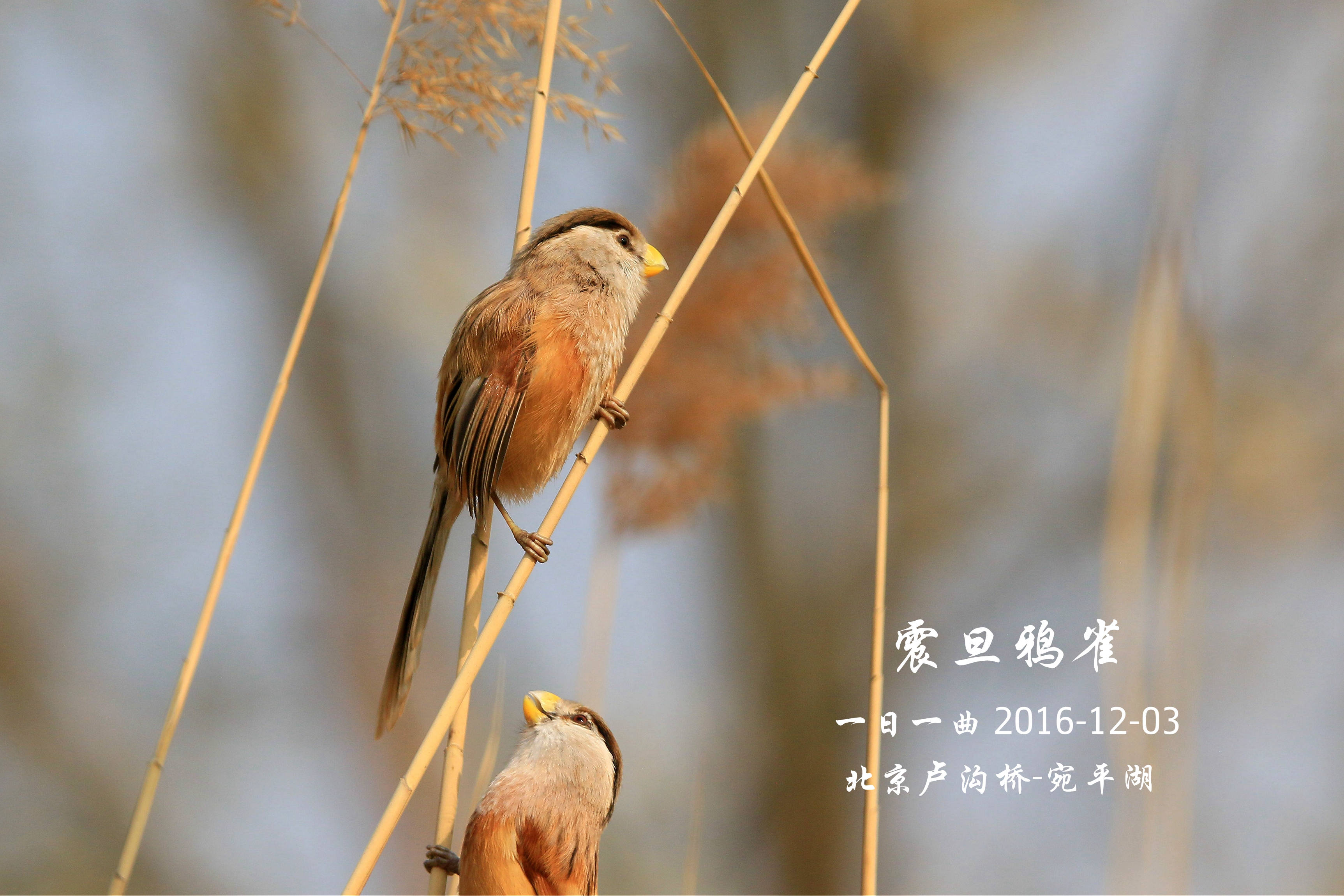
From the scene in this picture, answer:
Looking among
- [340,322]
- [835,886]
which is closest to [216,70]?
[340,322]

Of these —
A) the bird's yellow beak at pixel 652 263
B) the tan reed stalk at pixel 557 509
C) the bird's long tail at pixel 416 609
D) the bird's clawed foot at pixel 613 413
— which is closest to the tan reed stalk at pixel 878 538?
the tan reed stalk at pixel 557 509

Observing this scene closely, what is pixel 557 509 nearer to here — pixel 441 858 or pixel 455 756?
pixel 455 756

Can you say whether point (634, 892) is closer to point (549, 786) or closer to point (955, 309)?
point (549, 786)

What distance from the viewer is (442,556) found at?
1.27 meters

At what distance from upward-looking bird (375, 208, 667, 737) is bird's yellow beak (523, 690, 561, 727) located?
0.26 metres

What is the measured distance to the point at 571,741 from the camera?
1312mm

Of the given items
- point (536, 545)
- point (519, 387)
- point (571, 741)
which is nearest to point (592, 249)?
point (519, 387)

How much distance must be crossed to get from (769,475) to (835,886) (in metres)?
1.83

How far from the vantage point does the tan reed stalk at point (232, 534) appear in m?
0.97

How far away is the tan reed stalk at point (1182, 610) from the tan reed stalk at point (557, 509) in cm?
154

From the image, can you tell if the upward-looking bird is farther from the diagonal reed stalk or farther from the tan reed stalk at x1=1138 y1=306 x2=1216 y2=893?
the tan reed stalk at x1=1138 y1=306 x2=1216 y2=893

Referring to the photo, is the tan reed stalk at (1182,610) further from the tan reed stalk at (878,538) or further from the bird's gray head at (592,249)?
the bird's gray head at (592,249)

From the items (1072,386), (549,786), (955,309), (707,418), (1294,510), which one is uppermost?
(955,309)

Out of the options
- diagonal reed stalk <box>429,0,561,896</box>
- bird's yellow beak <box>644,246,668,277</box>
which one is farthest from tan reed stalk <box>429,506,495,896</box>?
bird's yellow beak <box>644,246,668,277</box>
